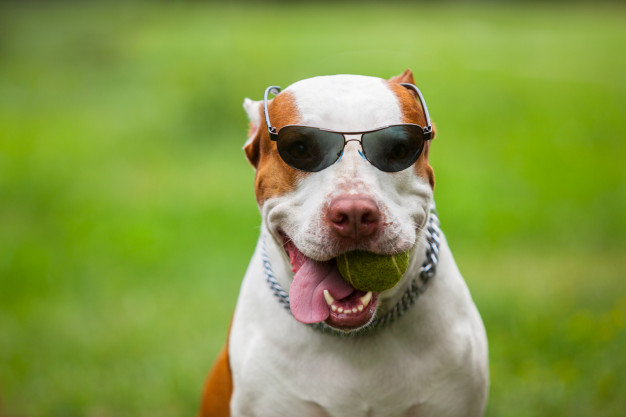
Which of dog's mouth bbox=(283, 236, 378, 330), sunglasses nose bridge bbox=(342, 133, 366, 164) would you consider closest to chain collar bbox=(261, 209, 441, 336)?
dog's mouth bbox=(283, 236, 378, 330)

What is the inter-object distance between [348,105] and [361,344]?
830 millimetres

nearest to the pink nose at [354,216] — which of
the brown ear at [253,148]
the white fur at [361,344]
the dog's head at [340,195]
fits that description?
the dog's head at [340,195]

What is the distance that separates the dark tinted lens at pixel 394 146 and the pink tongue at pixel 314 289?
38 cm

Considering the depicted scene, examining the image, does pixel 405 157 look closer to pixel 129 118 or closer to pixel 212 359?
pixel 212 359

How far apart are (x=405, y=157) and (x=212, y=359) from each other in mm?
2641

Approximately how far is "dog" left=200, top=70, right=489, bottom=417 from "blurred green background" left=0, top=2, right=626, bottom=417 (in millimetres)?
1424

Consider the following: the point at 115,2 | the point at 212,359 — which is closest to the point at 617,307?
the point at 212,359

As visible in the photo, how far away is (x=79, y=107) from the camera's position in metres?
11.4

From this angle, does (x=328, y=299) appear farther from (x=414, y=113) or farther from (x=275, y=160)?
(x=414, y=113)

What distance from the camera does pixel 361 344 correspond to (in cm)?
249

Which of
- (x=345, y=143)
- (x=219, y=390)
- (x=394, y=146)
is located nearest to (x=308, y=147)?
(x=345, y=143)

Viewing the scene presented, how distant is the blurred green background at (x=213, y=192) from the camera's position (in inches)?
169

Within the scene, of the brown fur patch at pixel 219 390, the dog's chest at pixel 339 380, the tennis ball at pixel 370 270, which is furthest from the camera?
the brown fur patch at pixel 219 390

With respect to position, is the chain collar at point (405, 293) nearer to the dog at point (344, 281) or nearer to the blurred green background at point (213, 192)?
the dog at point (344, 281)
